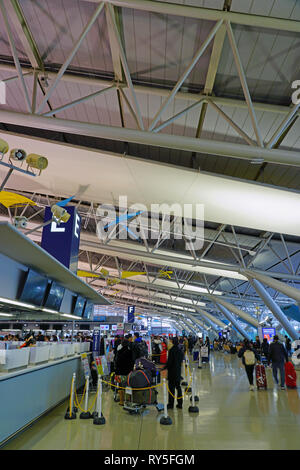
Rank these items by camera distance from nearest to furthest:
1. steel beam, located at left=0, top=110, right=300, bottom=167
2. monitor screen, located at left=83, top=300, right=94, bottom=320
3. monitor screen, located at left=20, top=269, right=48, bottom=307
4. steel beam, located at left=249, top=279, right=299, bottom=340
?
steel beam, located at left=0, top=110, right=300, bottom=167 < monitor screen, located at left=20, top=269, right=48, bottom=307 < monitor screen, located at left=83, top=300, right=94, bottom=320 < steel beam, located at left=249, top=279, right=299, bottom=340

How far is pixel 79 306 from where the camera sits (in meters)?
12.3

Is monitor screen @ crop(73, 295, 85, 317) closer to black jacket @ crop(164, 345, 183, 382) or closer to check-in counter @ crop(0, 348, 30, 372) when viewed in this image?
black jacket @ crop(164, 345, 183, 382)

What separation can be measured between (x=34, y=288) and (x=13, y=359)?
222cm

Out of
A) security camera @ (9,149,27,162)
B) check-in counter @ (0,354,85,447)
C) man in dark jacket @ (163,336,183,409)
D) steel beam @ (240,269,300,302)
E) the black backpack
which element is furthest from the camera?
steel beam @ (240,269,300,302)

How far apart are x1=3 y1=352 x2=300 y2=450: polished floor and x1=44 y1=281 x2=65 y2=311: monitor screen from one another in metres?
2.56

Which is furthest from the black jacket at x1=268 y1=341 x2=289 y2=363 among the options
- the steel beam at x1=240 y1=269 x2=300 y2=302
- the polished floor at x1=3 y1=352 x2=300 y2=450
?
the steel beam at x1=240 y1=269 x2=300 y2=302

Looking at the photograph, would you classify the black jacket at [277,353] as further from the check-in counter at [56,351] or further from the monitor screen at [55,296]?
the monitor screen at [55,296]

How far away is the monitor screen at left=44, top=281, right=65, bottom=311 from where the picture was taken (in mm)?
8469

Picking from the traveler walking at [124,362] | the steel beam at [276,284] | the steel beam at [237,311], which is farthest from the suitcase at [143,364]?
the steel beam at [237,311]

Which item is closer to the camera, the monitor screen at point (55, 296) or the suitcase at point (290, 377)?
the monitor screen at point (55, 296)

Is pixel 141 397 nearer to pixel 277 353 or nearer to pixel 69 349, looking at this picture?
pixel 69 349

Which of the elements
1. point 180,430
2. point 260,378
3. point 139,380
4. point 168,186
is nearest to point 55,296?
point 139,380

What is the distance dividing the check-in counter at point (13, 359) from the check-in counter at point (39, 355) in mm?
232

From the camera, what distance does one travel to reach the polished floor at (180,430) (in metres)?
5.00
